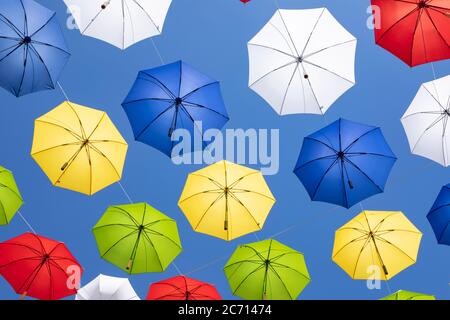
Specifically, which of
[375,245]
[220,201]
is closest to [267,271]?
[220,201]

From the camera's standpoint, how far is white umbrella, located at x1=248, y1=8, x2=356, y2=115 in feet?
44.5

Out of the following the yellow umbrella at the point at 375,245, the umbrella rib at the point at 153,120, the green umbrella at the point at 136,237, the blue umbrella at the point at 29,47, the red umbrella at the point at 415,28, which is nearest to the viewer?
the red umbrella at the point at 415,28

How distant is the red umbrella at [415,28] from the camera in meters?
12.5

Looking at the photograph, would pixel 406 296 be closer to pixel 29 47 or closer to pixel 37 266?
pixel 37 266

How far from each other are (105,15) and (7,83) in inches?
125

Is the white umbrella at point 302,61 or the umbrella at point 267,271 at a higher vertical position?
the white umbrella at point 302,61

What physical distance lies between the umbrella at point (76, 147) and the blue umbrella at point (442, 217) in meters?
9.38

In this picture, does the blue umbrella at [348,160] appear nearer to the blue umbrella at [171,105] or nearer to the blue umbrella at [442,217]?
the blue umbrella at [442,217]

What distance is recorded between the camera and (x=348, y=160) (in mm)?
13734

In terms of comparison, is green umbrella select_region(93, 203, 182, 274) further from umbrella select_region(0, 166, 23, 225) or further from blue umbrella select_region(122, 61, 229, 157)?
umbrella select_region(0, 166, 23, 225)

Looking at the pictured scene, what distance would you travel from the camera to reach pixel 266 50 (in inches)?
545

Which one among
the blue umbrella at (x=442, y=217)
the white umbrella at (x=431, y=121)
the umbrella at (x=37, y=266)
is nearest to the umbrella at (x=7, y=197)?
the umbrella at (x=37, y=266)
